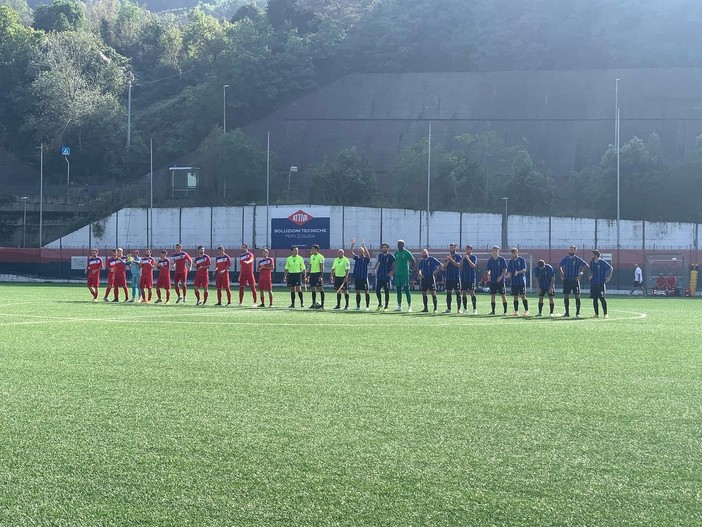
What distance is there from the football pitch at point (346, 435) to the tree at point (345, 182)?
55.4 m

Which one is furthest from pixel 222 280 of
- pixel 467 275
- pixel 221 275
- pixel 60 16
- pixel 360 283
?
pixel 60 16

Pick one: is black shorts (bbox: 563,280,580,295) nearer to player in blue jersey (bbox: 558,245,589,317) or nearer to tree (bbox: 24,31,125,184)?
player in blue jersey (bbox: 558,245,589,317)

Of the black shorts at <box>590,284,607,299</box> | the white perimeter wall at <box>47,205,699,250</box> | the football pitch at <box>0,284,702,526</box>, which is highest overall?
the white perimeter wall at <box>47,205,699,250</box>

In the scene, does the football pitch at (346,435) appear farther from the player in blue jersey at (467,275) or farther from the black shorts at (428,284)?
the black shorts at (428,284)

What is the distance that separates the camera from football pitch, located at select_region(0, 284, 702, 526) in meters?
5.12

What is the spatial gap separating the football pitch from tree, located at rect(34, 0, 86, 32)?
9749 cm

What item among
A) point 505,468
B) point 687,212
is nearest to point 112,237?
point 687,212

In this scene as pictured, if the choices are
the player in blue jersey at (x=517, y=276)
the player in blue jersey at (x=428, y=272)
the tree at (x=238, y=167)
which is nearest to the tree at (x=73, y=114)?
the tree at (x=238, y=167)

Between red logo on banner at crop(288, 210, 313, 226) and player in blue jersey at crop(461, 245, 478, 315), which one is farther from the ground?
red logo on banner at crop(288, 210, 313, 226)

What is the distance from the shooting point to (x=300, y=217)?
6234cm

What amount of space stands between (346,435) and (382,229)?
56.4 m

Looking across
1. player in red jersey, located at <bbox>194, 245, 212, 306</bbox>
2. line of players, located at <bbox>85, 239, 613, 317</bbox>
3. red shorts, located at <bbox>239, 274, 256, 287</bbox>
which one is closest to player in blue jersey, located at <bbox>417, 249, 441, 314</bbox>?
line of players, located at <bbox>85, 239, 613, 317</bbox>

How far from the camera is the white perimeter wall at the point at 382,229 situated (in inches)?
2350

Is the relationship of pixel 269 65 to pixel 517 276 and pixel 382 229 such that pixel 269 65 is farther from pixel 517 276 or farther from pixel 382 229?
pixel 517 276
